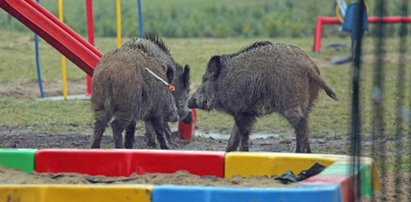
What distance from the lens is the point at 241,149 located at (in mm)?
9977

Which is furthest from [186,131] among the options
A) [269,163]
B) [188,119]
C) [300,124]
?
[269,163]

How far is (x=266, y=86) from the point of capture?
32.2 feet

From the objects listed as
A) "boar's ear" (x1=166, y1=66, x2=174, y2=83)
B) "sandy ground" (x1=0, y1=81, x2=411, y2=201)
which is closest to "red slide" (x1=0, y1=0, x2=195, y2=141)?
"boar's ear" (x1=166, y1=66, x2=174, y2=83)

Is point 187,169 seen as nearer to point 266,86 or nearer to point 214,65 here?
point 266,86

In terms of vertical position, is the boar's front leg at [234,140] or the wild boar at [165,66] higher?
the wild boar at [165,66]

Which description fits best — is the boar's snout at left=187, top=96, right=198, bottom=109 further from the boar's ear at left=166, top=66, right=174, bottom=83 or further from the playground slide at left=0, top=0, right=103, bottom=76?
the playground slide at left=0, top=0, right=103, bottom=76

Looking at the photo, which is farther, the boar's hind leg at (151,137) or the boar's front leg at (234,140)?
the boar's hind leg at (151,137)

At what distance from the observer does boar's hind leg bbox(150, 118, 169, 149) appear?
10383 mm

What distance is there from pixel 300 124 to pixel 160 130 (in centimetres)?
145

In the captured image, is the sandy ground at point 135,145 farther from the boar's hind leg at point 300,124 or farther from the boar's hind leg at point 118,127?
the boar's hind leg at point 118,127

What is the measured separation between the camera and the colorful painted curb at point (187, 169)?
624 cm

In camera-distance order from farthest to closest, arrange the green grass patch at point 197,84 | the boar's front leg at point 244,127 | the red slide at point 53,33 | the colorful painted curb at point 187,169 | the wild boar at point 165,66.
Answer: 1. the green grass patch at point 197,84
2. the red slide at point 53,33
3. the wild boar at point 165,66
4. the boar's front leg at point 244,127
5. the colorful painted curb at point 187,169

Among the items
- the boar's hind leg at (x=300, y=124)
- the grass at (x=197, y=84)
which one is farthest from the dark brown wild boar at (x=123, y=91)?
the grass at (x=197, y=84)

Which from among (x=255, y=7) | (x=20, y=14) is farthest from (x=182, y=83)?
(x=255, y=7)
